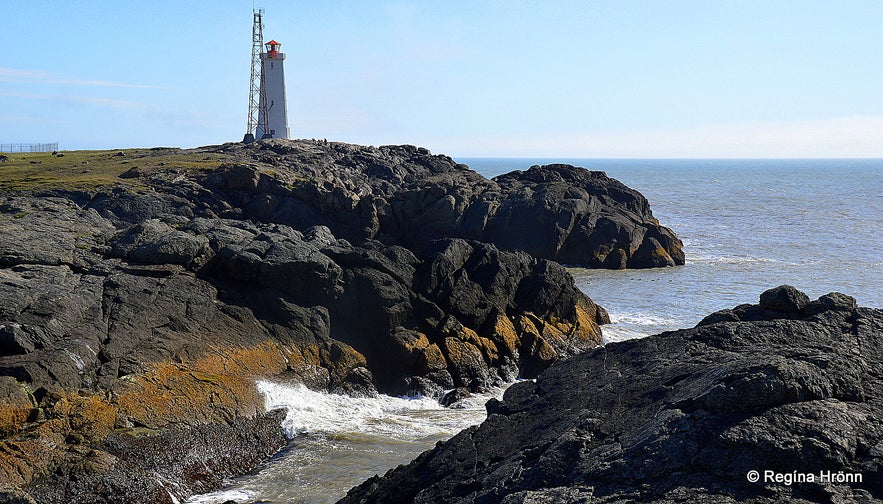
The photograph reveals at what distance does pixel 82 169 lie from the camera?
2324 inches

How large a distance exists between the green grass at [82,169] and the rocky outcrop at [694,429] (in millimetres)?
41639

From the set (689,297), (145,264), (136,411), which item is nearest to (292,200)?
(145,264)

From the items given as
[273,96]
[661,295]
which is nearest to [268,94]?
[273,96]

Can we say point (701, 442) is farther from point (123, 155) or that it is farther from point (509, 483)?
point (123, 155)

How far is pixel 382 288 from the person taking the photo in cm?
2809

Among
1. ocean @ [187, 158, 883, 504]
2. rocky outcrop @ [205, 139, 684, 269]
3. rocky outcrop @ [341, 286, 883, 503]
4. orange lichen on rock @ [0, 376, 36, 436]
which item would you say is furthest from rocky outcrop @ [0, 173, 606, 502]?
rocky outcrop @ [205, 139, 684, 269]

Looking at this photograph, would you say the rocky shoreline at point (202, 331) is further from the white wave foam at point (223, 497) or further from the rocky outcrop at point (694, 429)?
the rocky outcrop at point (694, 429)

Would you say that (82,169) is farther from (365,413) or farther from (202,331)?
(365,413)

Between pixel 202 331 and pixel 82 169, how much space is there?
41535 mm

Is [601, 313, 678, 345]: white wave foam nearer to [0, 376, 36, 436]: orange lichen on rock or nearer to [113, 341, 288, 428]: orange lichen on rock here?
Result: [113, 341, 288, 428]: orange lichen on rock

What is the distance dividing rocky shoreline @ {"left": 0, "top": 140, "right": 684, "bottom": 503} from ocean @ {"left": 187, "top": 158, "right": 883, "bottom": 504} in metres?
1.01

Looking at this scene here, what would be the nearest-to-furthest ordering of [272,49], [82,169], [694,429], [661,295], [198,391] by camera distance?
[694,429] → [198,391] → [661,295] → [82,169] → [272,49]

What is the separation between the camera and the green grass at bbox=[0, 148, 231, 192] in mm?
48906

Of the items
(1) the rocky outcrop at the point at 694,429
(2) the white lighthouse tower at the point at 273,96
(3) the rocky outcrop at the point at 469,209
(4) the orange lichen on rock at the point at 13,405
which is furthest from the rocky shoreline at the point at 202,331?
(2) the white lighthouse tower at the point at 273,96
